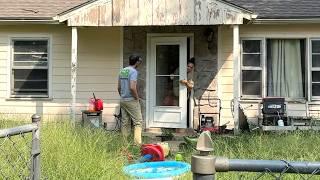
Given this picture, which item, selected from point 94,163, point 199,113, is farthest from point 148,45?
point 94,163

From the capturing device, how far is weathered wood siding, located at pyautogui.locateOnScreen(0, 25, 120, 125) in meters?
12.4

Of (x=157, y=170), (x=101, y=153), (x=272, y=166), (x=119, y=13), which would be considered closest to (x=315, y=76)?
(x=119, y=13)

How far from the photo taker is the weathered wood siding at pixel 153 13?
10617 millimetres

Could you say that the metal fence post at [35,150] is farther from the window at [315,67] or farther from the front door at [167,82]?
the window at [315,67]

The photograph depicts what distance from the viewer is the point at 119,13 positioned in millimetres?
10906

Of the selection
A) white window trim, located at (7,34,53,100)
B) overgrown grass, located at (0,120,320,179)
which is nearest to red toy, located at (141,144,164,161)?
overgrown grass, located at (0,120,320,179)

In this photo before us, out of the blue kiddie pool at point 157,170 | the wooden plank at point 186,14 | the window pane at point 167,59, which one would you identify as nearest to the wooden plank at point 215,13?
the wooden plank at point 186,14

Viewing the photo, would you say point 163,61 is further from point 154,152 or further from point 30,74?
point 154,152

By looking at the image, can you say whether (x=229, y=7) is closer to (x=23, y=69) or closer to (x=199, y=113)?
(x=199, y=113)

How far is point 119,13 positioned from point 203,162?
9489 millimetres

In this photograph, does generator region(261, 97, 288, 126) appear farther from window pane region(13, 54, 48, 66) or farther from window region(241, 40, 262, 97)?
window pane region(13, 54, 48, 66)

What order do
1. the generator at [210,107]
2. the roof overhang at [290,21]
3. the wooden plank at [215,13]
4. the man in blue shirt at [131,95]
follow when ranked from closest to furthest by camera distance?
the man in blue shirt at [131,95], the wooden plank at [215,13], the roof overhang at [290,21], the generator at [210,107]

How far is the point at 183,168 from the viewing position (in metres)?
4.89

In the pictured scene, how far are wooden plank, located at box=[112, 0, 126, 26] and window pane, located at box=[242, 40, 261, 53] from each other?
338 centimetres
